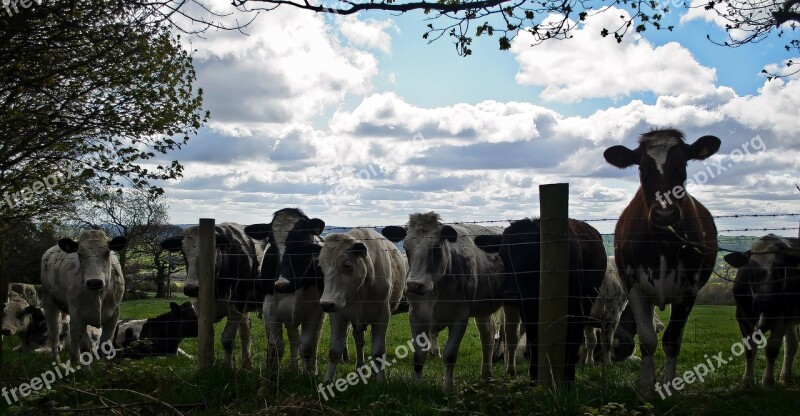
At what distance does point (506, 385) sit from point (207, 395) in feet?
9.57

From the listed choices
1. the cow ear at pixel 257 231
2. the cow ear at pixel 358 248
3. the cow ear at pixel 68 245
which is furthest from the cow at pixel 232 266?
the cow ear at pixel 358 248

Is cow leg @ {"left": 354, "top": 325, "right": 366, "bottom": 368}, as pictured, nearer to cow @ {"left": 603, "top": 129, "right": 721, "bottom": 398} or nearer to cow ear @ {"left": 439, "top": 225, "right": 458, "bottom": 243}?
cow ear @ {"left": 439, "top": 225, "right": 458, "bottom": 243}

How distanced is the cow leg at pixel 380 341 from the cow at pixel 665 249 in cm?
275

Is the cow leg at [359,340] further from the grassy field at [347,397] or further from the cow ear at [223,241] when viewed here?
the cow ear at [223,241]

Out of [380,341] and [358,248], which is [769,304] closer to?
[380,341]

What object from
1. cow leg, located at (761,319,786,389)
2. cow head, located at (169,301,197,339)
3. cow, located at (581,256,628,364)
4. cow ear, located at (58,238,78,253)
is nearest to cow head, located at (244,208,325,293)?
cow ear, located at (58,238,78,253)

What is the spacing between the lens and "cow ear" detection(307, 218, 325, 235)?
9195mm

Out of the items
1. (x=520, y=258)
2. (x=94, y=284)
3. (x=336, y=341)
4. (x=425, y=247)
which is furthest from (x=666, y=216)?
(x=94, y=284)

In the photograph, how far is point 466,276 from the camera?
8.62 m

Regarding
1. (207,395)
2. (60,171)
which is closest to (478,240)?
(207,395)

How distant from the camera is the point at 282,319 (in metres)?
8.89

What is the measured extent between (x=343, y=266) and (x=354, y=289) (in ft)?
0.97

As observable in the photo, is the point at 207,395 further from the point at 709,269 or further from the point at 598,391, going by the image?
the point at 709,269

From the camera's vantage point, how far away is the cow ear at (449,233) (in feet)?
27.3
